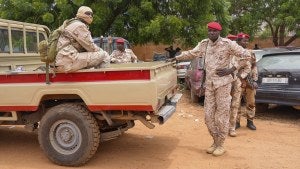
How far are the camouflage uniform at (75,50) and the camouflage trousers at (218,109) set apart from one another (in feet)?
5.39

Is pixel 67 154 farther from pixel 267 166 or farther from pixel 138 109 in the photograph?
pixel 267 166

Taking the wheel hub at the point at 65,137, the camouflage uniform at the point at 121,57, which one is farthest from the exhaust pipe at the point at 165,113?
the camouflage uniform at the point at 121,57

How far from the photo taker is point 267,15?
19.9 meters

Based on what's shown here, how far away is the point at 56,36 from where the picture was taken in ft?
16.4

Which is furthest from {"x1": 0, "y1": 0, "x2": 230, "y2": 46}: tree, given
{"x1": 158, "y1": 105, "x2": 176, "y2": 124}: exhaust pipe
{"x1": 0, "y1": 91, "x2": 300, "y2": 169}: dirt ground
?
A: {"x1": 158, "y1": 105, "x2": 176, "y2": 124}: exhaust pipe

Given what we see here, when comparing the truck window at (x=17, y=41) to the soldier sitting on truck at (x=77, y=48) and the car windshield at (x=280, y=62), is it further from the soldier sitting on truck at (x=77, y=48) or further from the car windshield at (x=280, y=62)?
the car windshield at (x=280, y=62)

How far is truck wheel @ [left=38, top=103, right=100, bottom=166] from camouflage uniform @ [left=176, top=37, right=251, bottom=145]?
165cm

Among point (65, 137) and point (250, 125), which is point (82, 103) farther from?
point (250, 125)

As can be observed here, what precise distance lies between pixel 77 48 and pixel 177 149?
207 centimetres

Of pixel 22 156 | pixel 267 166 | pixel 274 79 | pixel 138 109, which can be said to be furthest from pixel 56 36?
pixel 274 79

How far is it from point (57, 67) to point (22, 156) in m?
1.53

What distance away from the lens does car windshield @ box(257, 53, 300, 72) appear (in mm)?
7516

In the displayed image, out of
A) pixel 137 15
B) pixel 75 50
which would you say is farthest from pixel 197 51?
pixel 137 15

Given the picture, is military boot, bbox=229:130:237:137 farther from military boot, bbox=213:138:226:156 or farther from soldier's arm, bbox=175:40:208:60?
soldier's arm, bbox=175:40:208:60
